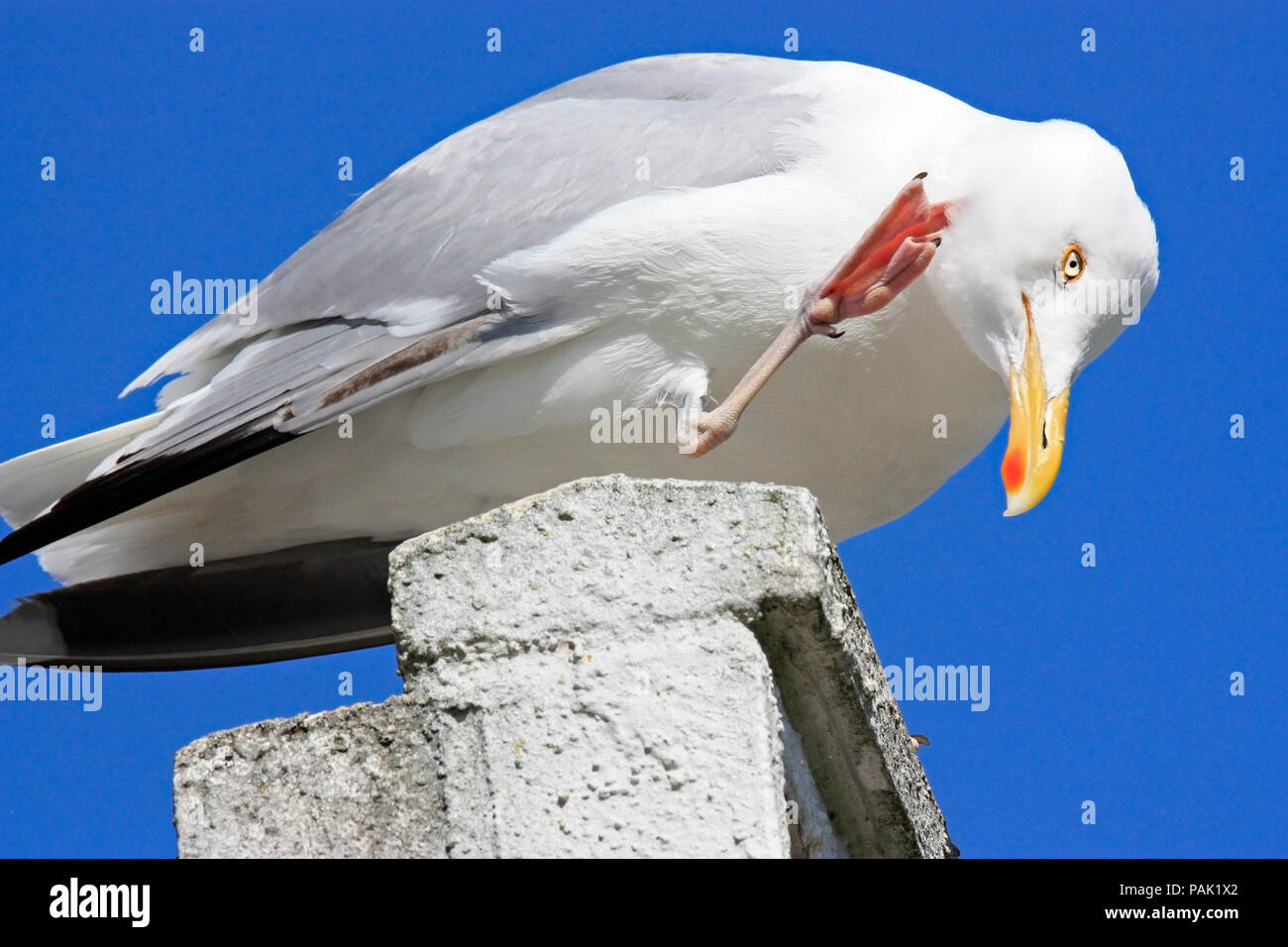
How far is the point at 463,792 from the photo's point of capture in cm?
381

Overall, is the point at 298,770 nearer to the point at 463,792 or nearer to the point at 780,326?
the point at 463,792

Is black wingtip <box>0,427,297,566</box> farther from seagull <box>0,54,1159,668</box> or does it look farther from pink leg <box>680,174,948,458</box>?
pink leg <box>680,174,948,458</box>

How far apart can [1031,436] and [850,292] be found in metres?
0.64

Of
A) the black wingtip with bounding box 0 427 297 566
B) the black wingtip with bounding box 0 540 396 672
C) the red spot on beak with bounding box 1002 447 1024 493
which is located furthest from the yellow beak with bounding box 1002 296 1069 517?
the black wingtip with bounding box 0 427 297 566

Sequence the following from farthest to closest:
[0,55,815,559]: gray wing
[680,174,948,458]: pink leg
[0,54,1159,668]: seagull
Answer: [0,55,815,559]: gray wing < [0,54,1159,668]: seagull < [680,174,948,458]: pink leg

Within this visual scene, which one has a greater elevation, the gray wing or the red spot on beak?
the gray wing

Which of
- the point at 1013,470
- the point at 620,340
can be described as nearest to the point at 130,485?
the point at 620,340

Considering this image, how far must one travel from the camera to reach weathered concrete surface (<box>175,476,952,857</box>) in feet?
12.3

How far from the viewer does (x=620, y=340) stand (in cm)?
560
